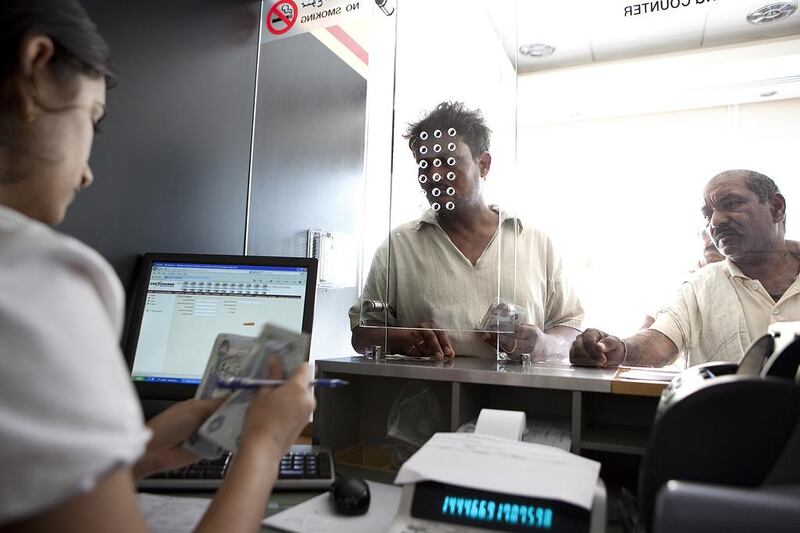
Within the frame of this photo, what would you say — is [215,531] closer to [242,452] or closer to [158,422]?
[242,452]

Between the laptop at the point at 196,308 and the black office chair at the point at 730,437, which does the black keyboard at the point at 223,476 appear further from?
the black office chair at the point at 730,437

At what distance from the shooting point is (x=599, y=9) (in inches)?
70.6

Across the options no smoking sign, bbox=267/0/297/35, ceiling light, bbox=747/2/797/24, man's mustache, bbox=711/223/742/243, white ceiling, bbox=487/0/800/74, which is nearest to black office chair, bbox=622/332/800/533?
white ceiling, bbox=487/0/800/74

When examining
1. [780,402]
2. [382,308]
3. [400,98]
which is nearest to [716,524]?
[780,402]

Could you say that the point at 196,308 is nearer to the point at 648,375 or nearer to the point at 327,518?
the point at 327,518

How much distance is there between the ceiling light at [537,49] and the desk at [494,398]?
2.04 m

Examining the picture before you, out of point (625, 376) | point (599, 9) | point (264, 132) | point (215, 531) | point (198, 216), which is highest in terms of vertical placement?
point (599, 9)

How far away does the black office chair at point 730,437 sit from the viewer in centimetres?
61

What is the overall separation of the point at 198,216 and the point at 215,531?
1.15m

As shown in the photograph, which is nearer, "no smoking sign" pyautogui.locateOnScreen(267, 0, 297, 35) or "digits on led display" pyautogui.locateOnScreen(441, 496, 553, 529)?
"digits on led display" pyautogui.locateOnScreen(441, 496, 553, 529)

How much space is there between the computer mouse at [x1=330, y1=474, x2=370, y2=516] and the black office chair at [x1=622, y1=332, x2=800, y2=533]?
16.7 inches

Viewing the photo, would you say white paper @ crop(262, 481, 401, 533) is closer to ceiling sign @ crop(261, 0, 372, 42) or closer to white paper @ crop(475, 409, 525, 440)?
white paper @ crop(475, 409, 525, 440)

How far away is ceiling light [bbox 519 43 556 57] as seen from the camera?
2.90 meters

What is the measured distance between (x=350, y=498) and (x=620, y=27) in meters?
1.82
